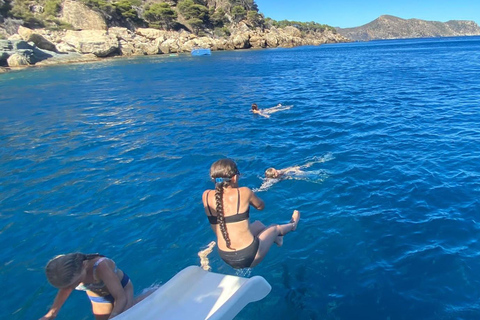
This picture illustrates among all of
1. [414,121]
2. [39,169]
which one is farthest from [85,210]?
[414,121]

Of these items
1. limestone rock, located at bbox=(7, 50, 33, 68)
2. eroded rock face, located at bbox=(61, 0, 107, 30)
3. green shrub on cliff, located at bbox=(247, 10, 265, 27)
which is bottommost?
limestone rock, located at bbox=(7, 50, 33, 68)

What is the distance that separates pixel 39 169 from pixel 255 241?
971 centimetres

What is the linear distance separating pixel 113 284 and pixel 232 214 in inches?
72.6

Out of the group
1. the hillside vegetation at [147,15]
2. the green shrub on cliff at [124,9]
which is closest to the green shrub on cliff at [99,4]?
the hillside vegetation at [147,15]

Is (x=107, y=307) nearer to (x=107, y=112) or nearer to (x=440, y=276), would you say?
(x=440, y=276)

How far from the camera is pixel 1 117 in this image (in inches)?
745

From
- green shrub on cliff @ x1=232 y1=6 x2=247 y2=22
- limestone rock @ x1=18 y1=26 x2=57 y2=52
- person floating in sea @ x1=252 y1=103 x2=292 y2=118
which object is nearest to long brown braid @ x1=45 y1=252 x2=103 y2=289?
person floating in sea @ x1=252 y1=103 x2=292 y2=118

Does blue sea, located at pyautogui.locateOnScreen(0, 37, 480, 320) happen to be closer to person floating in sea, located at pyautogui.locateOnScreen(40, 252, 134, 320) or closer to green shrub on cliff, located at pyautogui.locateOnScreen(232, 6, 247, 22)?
person floating in sea, located at pyautogui.locateOnScreen(40, 252, 134, 320)

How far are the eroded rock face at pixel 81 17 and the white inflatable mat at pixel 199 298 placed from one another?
92057 mm

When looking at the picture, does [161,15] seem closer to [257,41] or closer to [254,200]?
[257,41]

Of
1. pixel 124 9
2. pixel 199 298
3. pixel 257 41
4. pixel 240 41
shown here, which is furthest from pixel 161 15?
pixel 199 298

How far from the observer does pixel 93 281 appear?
3.74 metres

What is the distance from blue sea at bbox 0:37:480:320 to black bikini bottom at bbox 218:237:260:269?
970 mm

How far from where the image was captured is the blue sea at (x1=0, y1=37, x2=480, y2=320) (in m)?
5.54
